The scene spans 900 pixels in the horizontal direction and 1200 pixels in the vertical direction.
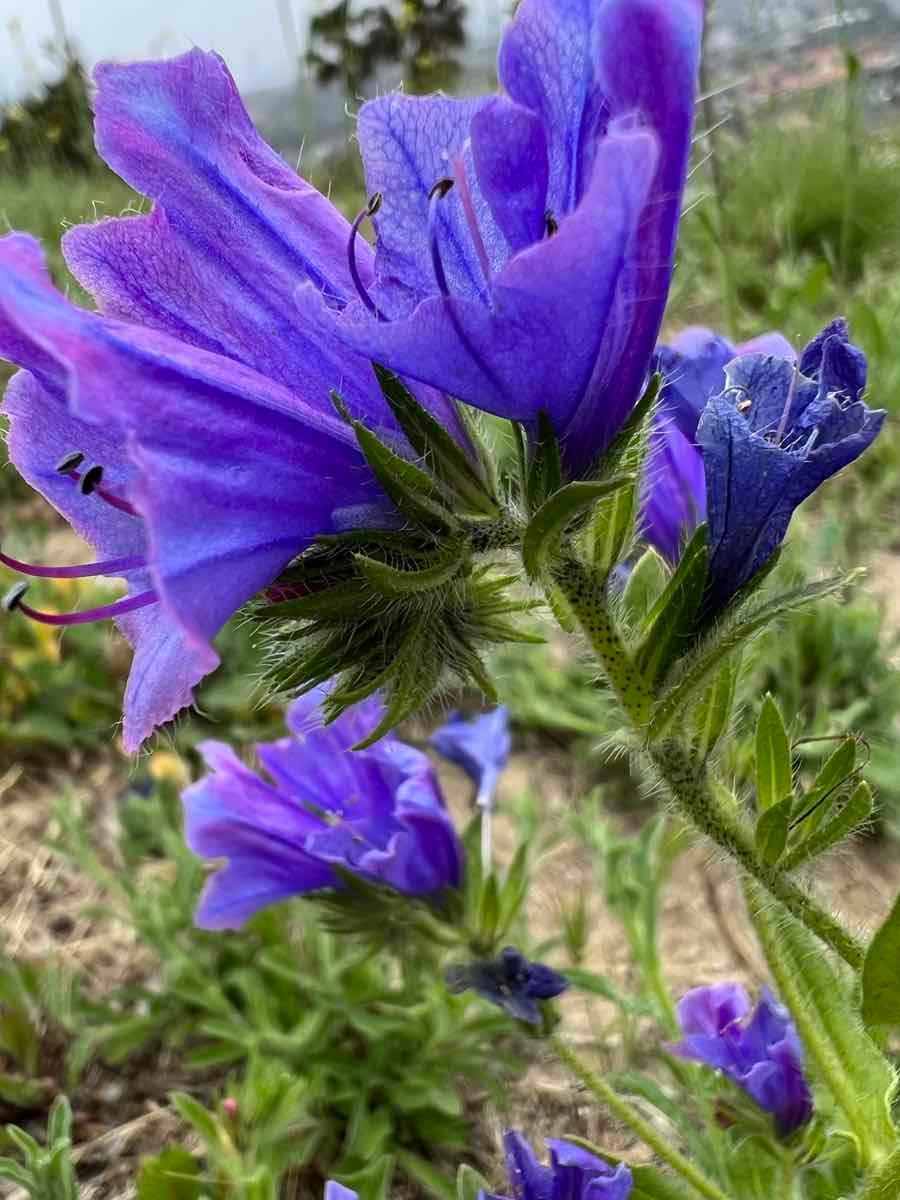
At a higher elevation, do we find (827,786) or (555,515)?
(555,515)

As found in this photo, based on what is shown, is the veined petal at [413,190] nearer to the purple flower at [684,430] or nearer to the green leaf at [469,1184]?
the purple flower at [684,430]

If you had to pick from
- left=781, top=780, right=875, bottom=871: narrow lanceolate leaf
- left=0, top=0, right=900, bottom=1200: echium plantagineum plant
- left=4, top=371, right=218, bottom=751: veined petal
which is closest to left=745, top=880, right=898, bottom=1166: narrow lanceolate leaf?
left=0, top=0, right=900, bottom=1200: echium plantagineum plant

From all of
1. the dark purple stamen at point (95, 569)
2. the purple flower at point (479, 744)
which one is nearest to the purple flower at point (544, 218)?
the dark purple stamen at point (95, 569)

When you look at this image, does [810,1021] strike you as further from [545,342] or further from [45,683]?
[45,683]

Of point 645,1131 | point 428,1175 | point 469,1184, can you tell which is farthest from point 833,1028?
point 428,1175

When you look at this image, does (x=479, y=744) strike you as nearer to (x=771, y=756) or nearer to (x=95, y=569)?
(x=771, y=756)

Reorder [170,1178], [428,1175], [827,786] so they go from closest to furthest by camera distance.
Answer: [827,786]
[170,1178]
[428,1175]

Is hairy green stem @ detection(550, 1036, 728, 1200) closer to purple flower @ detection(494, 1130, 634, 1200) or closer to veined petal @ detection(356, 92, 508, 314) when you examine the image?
purple flower @ detection(494, 1130, 634, 1200)
